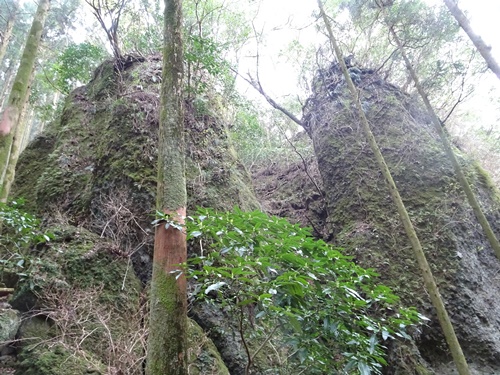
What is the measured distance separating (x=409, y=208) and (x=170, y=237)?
6.85 meters

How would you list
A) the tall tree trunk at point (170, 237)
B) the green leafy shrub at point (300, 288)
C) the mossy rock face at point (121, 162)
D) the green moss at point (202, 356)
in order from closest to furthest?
the green leafy shrub at point (300, 288) → the tall tree trunk at point (170, 237) → the green moss at point (202, 356) → the mossy rock face at point (121, 162)

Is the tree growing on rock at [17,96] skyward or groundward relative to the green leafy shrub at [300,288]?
skyward

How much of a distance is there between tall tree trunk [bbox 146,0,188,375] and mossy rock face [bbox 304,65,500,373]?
558cm

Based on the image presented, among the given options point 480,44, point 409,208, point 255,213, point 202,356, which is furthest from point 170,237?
point 409,208

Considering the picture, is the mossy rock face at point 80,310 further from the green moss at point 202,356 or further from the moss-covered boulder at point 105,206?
the green moss at point 202,356

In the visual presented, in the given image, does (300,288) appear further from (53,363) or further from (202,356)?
(53,363)

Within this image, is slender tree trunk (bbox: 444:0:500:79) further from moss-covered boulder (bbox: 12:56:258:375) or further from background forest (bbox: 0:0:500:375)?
moss-covered boulder (bbox: 12:56:258:375)

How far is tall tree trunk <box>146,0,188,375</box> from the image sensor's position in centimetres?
267

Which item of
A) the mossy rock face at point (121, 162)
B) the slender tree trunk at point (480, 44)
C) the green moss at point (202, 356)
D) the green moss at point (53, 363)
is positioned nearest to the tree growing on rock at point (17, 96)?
the mossy rock face at point (121, 162)

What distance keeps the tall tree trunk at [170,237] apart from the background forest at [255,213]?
2.7 inches

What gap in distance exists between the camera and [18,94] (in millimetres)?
4664

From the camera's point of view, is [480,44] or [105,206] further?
[105,206]

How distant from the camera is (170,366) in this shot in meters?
2.60

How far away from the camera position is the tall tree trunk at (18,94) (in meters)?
4.25
